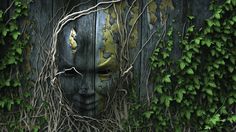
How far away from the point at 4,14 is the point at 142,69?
115cm

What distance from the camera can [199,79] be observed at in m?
3.43

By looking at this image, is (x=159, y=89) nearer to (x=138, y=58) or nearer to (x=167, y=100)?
(x=167, y=100)

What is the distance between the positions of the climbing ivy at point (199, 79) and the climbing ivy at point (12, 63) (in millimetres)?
966

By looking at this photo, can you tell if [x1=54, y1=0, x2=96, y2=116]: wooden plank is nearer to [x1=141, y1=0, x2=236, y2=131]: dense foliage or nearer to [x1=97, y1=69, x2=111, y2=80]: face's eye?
[x1=97, y1=69, x2=111, y2=80]: face's eye

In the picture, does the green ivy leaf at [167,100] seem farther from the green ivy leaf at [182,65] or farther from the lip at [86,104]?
the lip at [86,104]

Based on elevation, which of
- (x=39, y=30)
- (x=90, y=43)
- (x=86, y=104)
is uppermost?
(x=39, y=30)

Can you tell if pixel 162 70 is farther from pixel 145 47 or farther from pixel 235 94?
pixel 235 94

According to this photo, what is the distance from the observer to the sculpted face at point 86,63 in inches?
131

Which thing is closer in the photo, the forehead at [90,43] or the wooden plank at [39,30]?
the forehead at [90,43]

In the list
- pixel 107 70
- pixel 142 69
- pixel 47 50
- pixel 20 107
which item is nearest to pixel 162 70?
pixel 142 69

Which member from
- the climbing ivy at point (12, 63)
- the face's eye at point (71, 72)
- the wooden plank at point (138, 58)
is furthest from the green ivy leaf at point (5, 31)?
the wooden plank at point (138, 58)

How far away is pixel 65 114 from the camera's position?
3500mm

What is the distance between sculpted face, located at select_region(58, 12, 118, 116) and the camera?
333 cm

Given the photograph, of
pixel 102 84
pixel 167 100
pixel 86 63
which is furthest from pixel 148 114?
pixel 86 63
